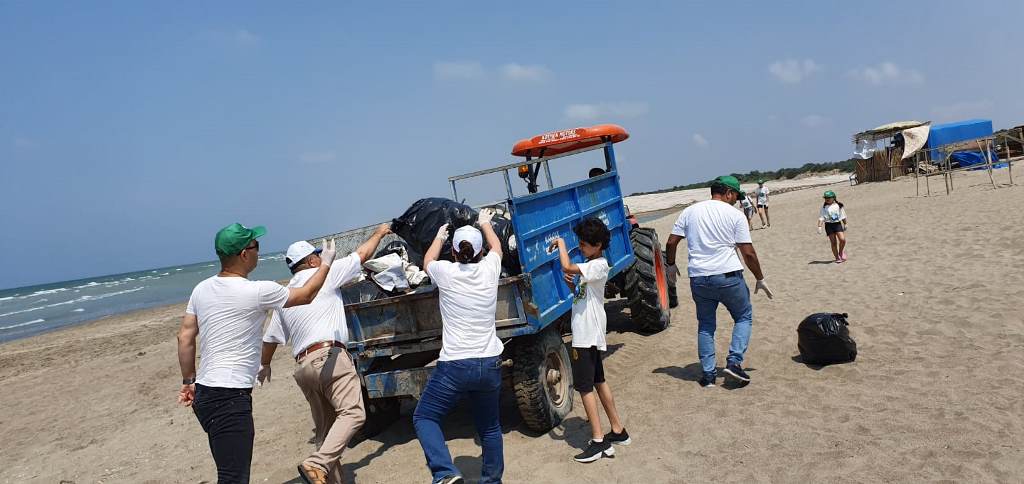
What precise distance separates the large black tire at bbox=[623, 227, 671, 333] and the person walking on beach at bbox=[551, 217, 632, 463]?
3065mm

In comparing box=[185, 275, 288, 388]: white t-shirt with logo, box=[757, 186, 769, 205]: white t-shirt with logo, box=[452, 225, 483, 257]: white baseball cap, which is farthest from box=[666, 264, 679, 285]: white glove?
box=[757, 186, 769, 205]: white t-shirt with logo

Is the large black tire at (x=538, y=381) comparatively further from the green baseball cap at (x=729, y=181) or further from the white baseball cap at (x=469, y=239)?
the green baseball cap at (x=729, y=181)

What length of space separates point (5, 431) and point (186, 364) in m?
7.59

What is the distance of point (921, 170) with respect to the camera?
88.0 ft

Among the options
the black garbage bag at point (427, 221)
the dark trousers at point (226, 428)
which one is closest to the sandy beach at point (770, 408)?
the dark trousers at point (226, 428)

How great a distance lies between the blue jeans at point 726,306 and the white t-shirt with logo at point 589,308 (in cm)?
149

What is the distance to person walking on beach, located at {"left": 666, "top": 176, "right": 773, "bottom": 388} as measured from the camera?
5258 millimetres

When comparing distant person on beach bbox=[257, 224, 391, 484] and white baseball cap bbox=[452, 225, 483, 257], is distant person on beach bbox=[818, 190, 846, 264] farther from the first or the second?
distant person on beach bbox=[257, 224, 391, 484]

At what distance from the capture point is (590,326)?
13.7 ft

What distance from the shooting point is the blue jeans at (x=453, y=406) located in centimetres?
352

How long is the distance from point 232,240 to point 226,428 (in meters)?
0.96

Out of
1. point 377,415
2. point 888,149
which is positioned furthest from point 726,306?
point 888,149

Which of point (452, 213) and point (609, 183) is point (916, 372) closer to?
point (609, 183)

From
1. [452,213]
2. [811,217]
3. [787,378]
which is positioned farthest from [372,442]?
[811,217]
